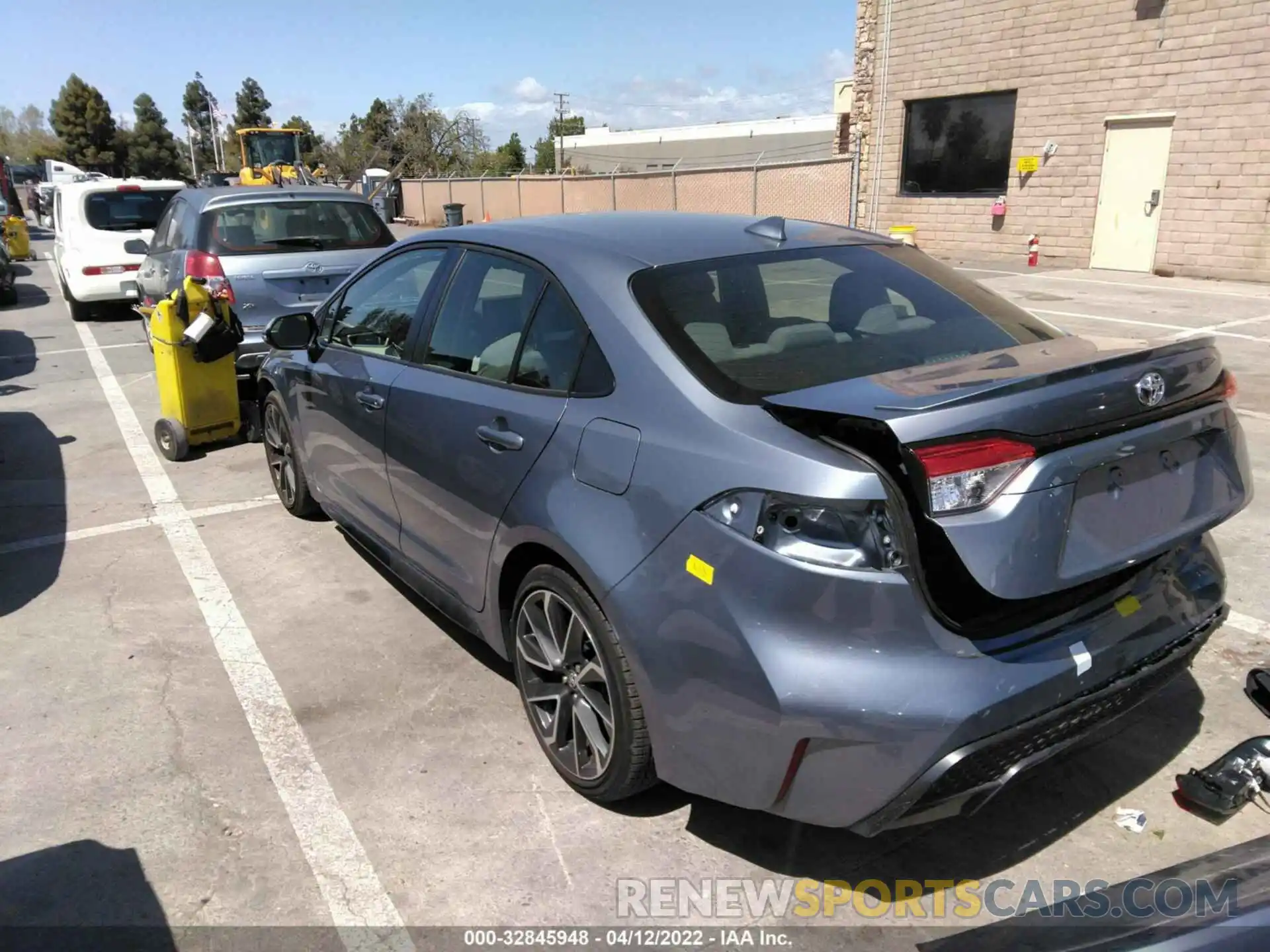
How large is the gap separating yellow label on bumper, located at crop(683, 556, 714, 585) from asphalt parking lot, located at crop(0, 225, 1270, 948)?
0.95 meters

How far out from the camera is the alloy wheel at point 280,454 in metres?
5.23

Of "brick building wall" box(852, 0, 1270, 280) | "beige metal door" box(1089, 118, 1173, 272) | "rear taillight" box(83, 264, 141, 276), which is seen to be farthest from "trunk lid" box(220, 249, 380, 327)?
"beige metal door" box(1089, 118, 1173, 272)

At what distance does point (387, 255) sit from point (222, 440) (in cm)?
373

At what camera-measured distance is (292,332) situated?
4.52 m

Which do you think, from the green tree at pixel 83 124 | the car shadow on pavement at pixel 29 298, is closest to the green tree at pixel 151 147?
the green tree at pixel 83 124

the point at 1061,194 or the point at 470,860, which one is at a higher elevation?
the point at 1061,194

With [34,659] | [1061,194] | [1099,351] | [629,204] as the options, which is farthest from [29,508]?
[629,204]

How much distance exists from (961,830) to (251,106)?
115 meters

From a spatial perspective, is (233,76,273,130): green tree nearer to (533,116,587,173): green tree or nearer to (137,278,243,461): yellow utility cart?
(533,116,587,173): green tree

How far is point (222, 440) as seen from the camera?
7188 millimetres

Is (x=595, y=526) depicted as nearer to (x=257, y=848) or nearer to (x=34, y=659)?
(x=257, y=848)

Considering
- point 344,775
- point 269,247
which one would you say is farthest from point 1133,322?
point 344,775

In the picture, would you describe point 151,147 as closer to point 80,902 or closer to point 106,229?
point 106,229

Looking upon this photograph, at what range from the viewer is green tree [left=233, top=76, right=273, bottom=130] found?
9875 cm
